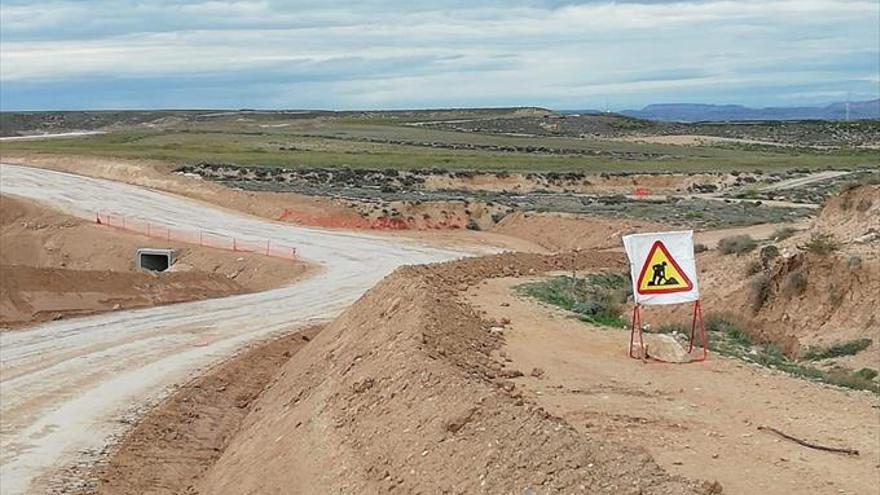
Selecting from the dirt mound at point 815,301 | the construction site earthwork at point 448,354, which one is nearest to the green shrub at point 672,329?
the construction site earthwork at point 448,354

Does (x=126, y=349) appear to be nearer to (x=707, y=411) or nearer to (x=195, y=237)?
(x=707, y=411)

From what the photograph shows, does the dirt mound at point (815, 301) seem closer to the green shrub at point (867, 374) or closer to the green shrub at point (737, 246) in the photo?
the green shrub at point (867, 374)

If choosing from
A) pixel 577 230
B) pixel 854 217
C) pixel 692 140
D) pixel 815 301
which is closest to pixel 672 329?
→ pixel 815 301

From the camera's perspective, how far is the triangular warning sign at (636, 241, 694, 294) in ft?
50.6

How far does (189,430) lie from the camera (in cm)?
2123

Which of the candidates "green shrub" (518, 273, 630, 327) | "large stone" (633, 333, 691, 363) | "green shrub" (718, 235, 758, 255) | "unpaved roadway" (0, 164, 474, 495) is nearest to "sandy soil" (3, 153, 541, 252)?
"unpaved roadway" (0, 164, 474, 495)

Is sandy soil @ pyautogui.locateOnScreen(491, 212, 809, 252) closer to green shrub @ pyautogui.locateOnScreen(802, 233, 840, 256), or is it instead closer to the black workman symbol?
green shrub @ pyautogui.locateOnScreen(802, 233, 840, 256)

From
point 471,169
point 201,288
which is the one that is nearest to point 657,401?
point 201,288

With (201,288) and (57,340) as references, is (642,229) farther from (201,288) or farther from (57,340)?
(57,340)

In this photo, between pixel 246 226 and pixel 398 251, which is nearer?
pixel 398 251

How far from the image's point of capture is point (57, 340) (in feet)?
95.3

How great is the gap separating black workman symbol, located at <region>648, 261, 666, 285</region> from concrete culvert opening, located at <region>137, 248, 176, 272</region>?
1335 inches

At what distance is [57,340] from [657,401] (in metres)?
19.7

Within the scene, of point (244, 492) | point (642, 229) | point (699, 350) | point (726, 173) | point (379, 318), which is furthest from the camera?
point (726, 173)
